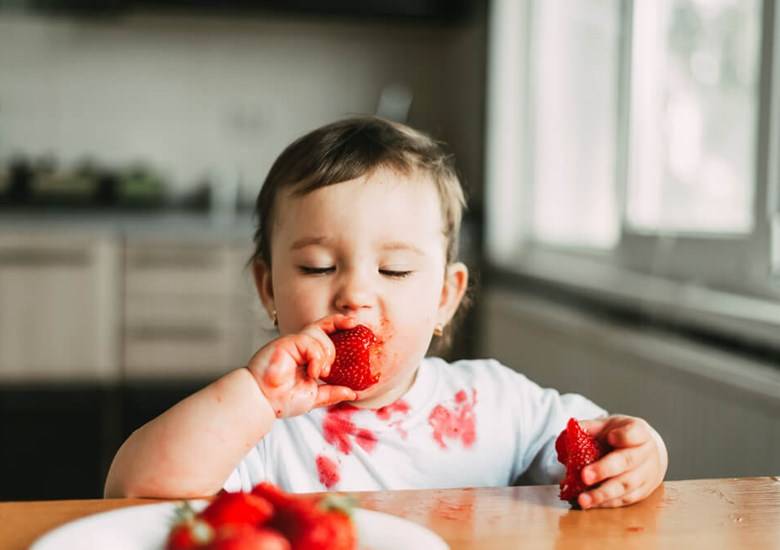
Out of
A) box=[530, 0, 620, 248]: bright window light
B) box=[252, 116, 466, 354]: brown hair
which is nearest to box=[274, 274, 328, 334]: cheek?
box=[252, 116, 466, 354]: brown hair

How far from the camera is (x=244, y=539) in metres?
0.51

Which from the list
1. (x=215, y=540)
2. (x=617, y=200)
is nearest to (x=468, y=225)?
(x=617, y=200)

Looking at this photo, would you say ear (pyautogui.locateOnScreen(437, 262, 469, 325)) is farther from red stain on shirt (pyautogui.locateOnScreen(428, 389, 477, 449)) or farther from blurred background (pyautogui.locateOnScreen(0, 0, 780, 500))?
blurred background (pyautogui.locateOnScreen(0, 0, 780, 500))

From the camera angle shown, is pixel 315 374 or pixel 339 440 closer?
Result: pixel 315 374

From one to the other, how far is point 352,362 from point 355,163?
0.89 ft

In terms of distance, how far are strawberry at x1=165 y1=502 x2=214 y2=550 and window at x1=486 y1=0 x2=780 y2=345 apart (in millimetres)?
1603

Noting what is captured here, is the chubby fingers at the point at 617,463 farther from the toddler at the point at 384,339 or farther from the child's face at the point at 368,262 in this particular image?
the child's face at the point at 368,262

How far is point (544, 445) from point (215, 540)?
69 centimetres

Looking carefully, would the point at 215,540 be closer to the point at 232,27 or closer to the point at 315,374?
the point at 315,374

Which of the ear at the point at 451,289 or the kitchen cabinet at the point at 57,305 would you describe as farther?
the kitchen cabinet at the point at 57,305

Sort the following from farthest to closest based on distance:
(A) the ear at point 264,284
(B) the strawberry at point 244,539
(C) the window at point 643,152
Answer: (C) the window at point 643,152 < (A) the ear at point 264,284 < (B) the strawberry at point 244,539

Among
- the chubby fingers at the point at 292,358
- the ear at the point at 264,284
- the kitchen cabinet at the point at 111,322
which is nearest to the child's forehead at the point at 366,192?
the ear at the point at 264,284

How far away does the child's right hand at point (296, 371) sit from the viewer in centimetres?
85

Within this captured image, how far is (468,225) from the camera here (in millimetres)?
3691
